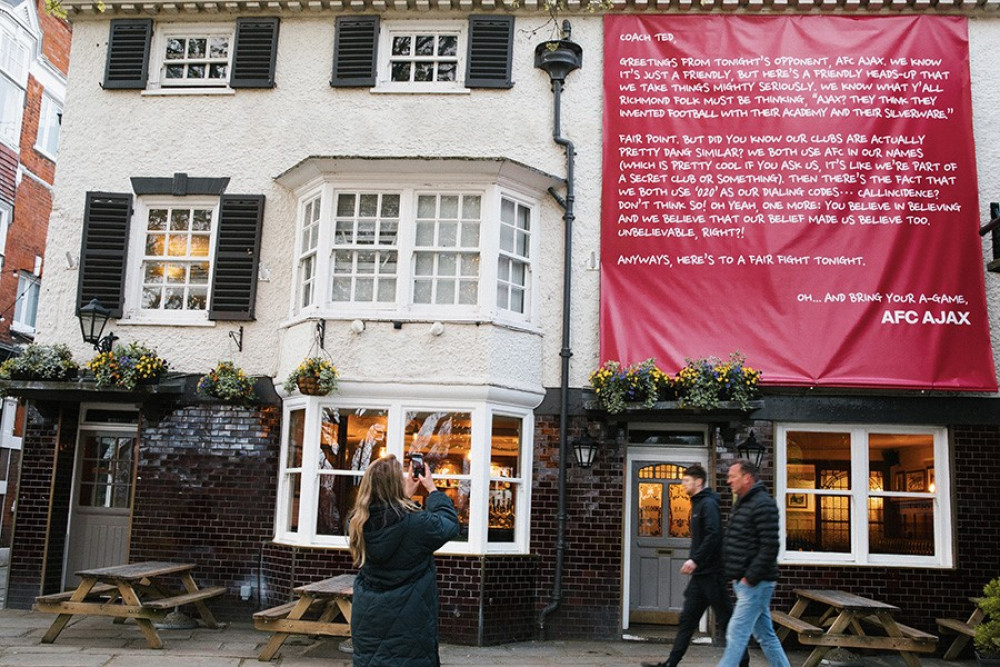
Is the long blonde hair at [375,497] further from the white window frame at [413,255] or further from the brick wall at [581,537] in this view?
the brick wall at [581,537]

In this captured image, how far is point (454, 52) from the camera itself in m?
12.7

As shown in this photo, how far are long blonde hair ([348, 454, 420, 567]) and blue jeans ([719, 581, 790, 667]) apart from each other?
3.31 metres

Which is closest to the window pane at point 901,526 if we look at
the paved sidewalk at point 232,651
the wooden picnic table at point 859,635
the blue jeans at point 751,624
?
the paved sidewalk at point 232,651

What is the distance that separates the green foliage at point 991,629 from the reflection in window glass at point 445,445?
5607mm

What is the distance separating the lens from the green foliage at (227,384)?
452 inches

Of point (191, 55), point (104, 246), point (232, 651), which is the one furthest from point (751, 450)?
point (191, 55)

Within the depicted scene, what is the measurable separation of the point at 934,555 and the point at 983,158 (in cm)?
502

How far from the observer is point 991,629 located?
927 centimetres

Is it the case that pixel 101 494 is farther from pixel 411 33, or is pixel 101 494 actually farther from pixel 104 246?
pixel 411 33

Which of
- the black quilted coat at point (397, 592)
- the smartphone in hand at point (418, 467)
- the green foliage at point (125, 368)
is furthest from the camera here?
the green foliage at point (125, 368)

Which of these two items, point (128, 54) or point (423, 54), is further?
point (128, 54)

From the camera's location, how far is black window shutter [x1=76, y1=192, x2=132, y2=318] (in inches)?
488

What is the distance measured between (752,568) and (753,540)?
24cm

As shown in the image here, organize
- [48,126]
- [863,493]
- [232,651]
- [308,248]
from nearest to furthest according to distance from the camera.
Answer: [232,651], [863,493], [308,248], [48,126]
